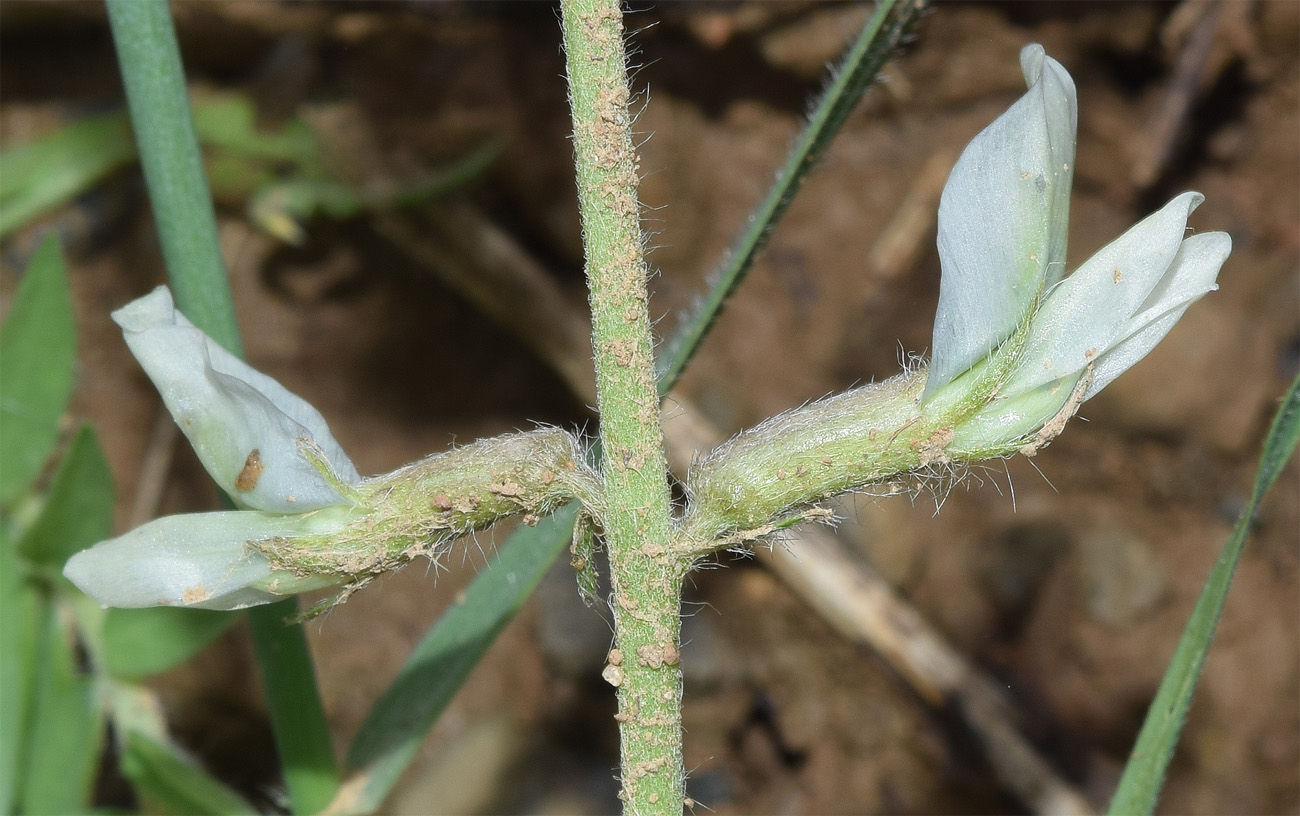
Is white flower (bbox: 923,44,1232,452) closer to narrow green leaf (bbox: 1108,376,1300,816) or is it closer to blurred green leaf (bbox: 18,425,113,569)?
narrow green leaf (bbox: 1108,376,1300,816)

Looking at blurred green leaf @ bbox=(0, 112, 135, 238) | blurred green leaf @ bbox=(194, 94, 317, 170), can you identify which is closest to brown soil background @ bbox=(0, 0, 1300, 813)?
blurred green leaf @ bbox=(194, 94, 317, 170)

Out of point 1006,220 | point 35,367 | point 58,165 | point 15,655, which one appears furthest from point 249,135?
point 1006,220

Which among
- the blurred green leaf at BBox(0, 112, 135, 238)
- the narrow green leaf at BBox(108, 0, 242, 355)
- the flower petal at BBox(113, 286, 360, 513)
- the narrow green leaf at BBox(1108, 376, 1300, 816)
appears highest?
the blurred green leaf at BBox(0, 112, 135, 238)

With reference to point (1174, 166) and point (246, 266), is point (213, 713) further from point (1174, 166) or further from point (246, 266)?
point (1174, 166)

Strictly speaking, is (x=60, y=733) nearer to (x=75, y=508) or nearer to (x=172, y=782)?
(x=172, y=782)

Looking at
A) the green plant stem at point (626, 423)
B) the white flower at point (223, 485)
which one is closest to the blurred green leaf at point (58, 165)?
the white flower at point (223, 485)
